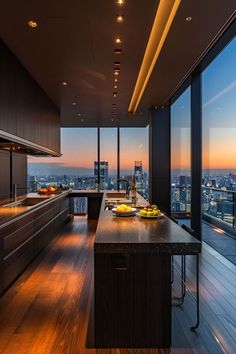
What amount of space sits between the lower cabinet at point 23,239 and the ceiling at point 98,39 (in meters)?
2.27

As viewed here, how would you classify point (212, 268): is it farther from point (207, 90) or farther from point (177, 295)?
point (207, 90)

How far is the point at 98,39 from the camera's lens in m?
3.28

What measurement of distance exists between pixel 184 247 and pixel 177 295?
144 centimetres

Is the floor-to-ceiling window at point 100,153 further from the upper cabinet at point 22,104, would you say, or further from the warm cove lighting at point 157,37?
the warm cove lighting at point 157,37

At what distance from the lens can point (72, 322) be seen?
8.09ft

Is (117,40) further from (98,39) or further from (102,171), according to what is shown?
(102,171)

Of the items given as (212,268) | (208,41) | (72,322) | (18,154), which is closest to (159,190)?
(212,268)

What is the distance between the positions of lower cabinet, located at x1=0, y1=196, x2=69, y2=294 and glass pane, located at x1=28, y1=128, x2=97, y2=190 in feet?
9.72

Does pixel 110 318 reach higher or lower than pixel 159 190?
lower

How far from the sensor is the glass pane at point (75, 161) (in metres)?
8.38

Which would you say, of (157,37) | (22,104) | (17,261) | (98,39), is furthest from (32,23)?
(17,261)

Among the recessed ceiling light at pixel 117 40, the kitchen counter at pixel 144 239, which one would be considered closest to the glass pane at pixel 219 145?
the recessed ceiling light at pixel 117 40

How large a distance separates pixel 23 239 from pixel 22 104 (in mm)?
2091

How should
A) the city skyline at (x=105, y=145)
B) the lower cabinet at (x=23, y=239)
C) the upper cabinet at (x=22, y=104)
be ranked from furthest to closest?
the city skyline at (x=105, y=145)
the upper cabinet at (x=22, y=104)
the lower cabinet at (x=23, y=239)
